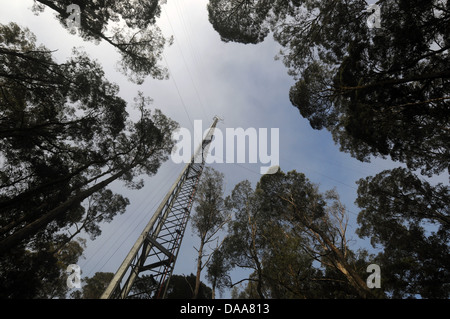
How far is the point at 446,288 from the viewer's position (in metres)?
11.5

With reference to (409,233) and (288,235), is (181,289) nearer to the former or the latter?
(288,235)

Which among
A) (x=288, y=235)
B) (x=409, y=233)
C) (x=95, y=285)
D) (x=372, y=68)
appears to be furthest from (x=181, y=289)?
(x=372, y=68)

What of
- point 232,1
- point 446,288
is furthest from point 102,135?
point 446,288

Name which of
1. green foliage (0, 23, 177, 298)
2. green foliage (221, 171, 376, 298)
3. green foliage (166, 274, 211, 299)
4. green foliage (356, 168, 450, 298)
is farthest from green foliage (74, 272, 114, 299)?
green foliage (356, 168, 450, 298)

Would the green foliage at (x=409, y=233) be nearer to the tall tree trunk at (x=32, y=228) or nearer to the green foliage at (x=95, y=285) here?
the tall tree trunk at (x=32, y=228)

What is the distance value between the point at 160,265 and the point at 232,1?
14.1 metres

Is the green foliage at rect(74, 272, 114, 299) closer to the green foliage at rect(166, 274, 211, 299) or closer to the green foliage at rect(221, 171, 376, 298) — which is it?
the green foliage at rect(166, 274, 211, 299)

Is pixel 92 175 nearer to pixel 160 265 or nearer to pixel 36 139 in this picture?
pixel 36 139

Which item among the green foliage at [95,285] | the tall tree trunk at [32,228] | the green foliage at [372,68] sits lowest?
the green foliage at [95,285]

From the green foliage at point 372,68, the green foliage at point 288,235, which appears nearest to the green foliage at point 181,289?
the green foliage at point 288,235

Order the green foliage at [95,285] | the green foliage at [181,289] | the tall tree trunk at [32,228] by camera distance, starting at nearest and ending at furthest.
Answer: the tall tree trunk at [32,228]
the green foliage at [181,289]
the green foliage at [95,285]

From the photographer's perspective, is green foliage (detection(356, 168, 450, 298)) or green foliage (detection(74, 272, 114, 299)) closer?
green foliage (detection(356, 168, 450, 298))

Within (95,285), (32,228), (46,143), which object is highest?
(46,143)

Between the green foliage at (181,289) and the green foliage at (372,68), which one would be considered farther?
the green foliage at (181,289)
